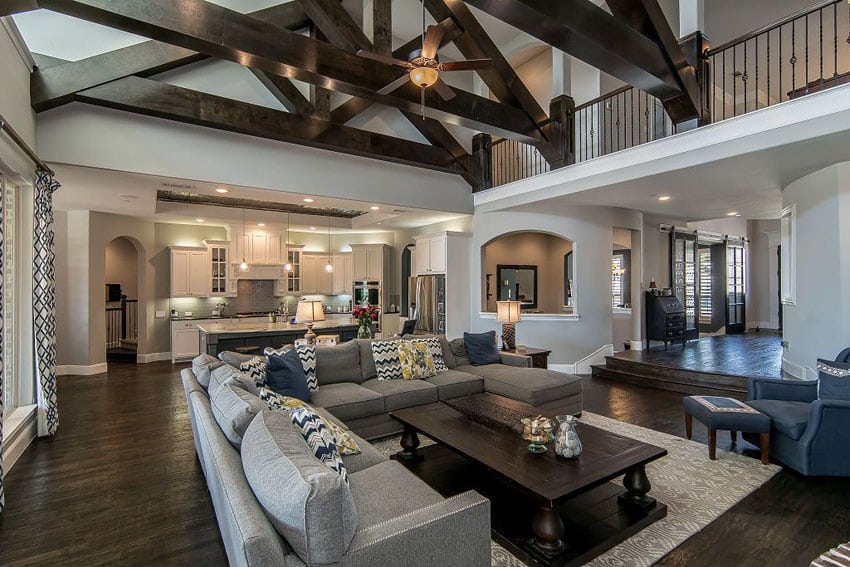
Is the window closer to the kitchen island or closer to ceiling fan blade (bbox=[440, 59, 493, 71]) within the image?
ceiling fan blade (bbox=[440, 59, 493, 71])

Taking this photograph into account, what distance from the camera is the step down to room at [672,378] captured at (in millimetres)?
5670

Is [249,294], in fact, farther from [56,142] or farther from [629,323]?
[629,323]

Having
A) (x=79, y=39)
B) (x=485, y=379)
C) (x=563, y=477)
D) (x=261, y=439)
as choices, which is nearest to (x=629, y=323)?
(x=485, y=379)

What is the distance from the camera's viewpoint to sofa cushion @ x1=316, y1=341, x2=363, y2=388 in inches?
176

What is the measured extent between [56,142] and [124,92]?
0.88 meters

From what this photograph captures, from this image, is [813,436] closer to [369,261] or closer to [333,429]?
[333,429]

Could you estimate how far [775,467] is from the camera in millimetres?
3494

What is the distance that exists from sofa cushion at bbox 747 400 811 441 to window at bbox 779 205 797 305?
256 centimetres

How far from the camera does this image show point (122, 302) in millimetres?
9859

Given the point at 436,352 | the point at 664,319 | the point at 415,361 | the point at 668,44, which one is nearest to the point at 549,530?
the point at 415,361

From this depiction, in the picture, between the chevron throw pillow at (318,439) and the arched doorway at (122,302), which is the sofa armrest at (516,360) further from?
the arched doorway at (122,302)

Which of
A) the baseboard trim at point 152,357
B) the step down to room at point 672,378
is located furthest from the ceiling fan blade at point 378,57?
the baseboard trim at point 152,357

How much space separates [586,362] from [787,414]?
12.7 ft

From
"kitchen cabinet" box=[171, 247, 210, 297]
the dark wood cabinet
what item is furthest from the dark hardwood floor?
"kitchen cabinet" box=[171, 247, 210, 297]
